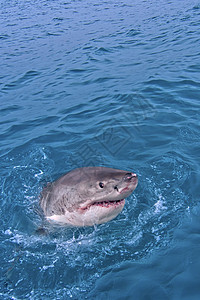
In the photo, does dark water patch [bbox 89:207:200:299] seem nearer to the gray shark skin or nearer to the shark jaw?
the shark jaw

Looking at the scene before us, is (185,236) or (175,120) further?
(175,120)

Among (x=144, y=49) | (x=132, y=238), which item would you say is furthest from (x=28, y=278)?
(x=144, y=49)

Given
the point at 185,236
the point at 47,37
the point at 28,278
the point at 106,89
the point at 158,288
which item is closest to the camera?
the point at 158,288

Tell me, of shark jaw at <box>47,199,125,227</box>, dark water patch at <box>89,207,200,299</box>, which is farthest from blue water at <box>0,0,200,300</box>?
shark jaw at <box>47,199,125,227</box>

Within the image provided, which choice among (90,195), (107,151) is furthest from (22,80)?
(90,195)

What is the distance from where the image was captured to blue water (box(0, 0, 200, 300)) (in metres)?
4.88

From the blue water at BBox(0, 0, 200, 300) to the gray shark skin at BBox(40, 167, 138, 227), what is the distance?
498 mm

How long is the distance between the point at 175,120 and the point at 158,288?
5.74 metres

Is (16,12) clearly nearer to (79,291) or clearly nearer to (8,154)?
(8,154)

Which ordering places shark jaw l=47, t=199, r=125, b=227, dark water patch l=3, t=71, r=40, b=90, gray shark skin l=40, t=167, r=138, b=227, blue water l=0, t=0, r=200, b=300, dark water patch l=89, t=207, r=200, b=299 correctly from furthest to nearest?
dark water patch l=3, t=71, r=40, b=90 < shark jaw l=47, t=199, r=125, b=227 < gray shark skin l=40, t=167, r=138, b=227 < blue water l=0, t=0, r=200, b=300 < dark water patch l=89, t=207, r=200, b=299

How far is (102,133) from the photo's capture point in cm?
924

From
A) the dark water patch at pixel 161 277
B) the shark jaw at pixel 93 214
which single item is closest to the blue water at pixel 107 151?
the dark water patch at pixel 161 277

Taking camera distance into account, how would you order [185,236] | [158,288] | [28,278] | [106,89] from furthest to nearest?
[106,89], [185,236], [28,278], [158,288]

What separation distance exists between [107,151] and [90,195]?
11.1 ft
